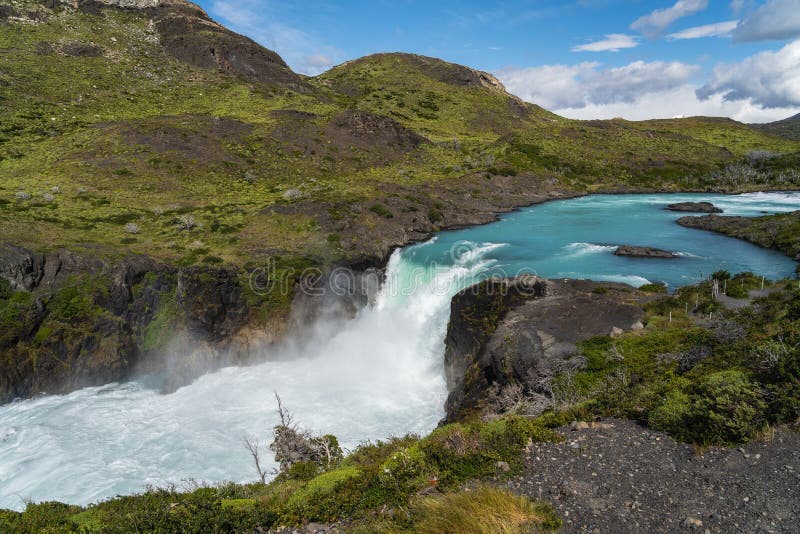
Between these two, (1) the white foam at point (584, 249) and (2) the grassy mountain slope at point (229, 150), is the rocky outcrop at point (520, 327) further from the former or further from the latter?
(2) the grassy mountain slope at point (229, 150)

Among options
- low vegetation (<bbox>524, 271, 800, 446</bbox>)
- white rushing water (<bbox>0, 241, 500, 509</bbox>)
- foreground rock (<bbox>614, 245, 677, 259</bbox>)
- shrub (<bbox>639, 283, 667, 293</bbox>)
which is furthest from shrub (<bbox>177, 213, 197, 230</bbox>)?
foreground rock (<bbox>614, 245, 677, 259</bbox>)

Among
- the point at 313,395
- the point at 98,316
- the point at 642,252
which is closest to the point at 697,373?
the point at 313,395

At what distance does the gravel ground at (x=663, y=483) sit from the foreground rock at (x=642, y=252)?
37808 mm

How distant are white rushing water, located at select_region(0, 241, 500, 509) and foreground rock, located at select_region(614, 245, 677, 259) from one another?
21209 mm

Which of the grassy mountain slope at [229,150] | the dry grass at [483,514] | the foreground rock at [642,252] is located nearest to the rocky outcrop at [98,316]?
the grassy mountain slope at [229,150]

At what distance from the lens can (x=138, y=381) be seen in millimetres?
31000

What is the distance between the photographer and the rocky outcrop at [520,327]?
22392 mm

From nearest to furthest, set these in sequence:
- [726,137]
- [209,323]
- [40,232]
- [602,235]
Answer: [209,323] → [40,232] → [602,235] → [726,137]

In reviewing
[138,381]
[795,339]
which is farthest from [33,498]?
[795,339]

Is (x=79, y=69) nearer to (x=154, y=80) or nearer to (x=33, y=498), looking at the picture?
(x=154, y=80)

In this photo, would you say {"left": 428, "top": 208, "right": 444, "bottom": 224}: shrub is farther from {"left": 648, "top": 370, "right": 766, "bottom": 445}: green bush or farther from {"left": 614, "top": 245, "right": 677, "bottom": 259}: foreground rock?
{"left": 648, "top": 370, "right": 766, "bottom": 445}: green bush

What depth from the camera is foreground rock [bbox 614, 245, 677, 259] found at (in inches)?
1722

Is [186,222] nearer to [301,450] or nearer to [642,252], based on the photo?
[301,450]

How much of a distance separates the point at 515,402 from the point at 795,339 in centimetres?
1077
